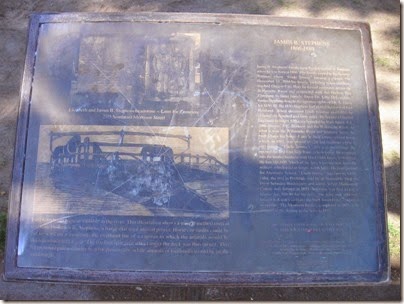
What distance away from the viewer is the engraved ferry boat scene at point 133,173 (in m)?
2.31

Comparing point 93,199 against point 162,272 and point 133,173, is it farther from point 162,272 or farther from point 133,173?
point 162,272

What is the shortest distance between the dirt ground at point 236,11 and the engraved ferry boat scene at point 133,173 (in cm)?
84

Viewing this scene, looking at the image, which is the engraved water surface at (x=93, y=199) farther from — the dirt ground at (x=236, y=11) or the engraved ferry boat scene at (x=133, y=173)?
the dirt ground at (x=236, y=11)

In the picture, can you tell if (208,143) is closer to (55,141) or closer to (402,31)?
(55,141)

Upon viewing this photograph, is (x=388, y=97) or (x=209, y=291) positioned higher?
(x=388, y=97)

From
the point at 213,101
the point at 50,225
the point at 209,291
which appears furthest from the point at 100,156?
the point at 209,291

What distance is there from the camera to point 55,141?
2.38 meters

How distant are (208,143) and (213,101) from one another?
24 centimetres

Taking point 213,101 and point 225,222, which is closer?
point 225,222

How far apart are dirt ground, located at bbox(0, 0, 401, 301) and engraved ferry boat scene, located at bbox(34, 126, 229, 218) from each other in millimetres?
837

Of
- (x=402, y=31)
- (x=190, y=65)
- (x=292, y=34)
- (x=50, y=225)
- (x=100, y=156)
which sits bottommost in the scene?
(x=50, y=225)

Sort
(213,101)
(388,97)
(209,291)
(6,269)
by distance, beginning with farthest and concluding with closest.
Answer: (388,97), (209,291), (213,101), (6,269)

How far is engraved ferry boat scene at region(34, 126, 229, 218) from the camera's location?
2307 mm

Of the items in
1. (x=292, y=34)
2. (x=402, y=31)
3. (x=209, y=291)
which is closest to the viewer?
(x=292, y=34)
